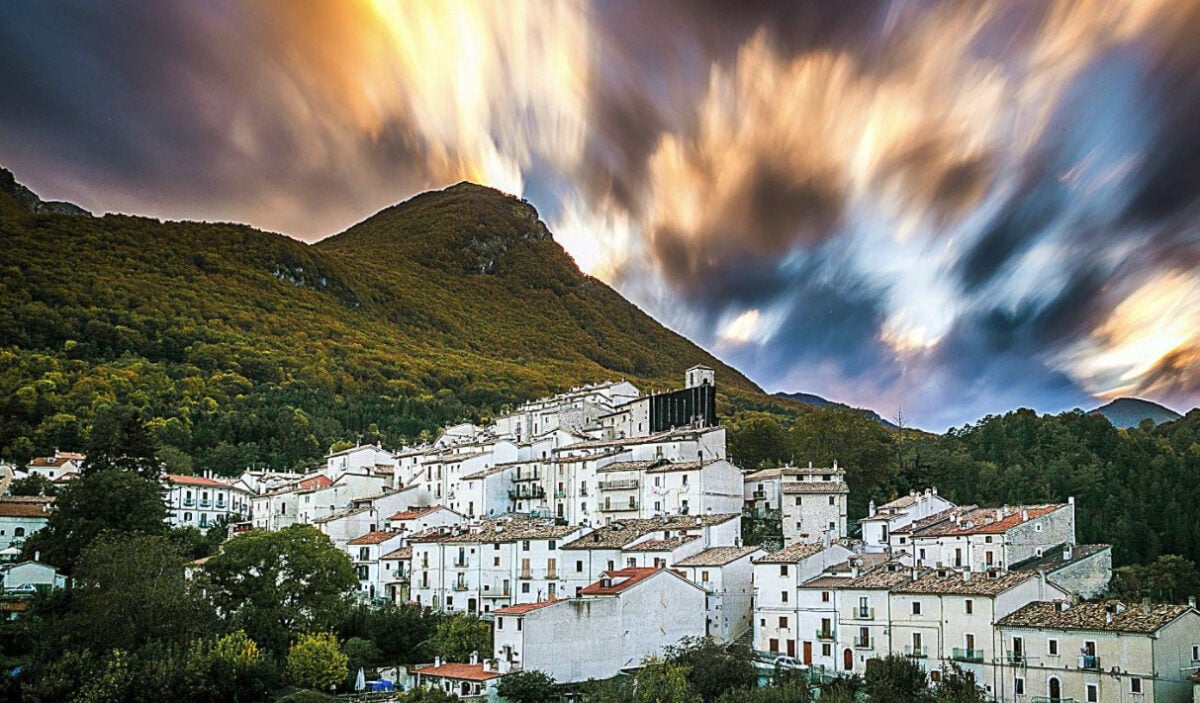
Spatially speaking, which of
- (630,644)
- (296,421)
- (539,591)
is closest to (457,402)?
(296,421)

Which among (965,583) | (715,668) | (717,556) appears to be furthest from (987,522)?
(715,668)

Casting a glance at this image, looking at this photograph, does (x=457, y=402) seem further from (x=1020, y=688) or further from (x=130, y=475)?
(x=1020, y=688)

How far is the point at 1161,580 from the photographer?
52875mm

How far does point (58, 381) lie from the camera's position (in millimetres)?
102250

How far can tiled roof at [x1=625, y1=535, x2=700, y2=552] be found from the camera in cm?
5062

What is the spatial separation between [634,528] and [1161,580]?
26093 mm

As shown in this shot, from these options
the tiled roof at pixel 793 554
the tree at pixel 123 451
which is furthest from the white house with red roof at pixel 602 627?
the tree at pixel 123 451

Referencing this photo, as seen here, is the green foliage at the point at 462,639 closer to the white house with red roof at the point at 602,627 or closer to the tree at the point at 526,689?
the white house with red roof at the point at 602,627

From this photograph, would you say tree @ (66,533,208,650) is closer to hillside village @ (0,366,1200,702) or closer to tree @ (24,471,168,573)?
tree @ (24,471,168,573)

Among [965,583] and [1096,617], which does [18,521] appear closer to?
[965,583]

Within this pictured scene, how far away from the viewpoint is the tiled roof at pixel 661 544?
166 feet

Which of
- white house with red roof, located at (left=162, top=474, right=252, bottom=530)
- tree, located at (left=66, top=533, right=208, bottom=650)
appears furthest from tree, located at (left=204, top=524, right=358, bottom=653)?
white house with red roof, located at (left=162, top=474, right=252, bottom=530)

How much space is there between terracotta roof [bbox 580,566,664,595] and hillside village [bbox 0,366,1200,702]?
0.45ft

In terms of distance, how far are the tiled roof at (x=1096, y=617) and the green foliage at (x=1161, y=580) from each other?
11.2 meters
